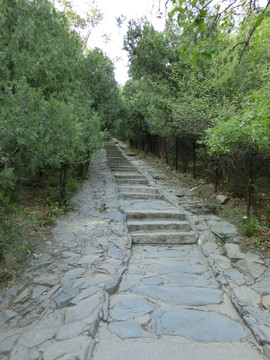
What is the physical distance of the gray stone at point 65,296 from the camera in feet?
9.02

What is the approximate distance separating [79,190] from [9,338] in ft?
18.3

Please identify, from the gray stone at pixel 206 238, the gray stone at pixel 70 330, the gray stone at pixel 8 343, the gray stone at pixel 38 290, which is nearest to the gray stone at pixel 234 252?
the gray stone at pixel 206 238

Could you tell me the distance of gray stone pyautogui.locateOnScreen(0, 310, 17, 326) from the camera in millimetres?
2543

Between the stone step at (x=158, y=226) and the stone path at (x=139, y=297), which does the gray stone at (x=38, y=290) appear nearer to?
the stone path at (x=139, y=297)

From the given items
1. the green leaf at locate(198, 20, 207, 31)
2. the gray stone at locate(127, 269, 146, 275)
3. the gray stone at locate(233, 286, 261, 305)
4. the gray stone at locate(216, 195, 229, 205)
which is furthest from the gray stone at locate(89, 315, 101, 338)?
the gray stone at locate(216, 195, 229, 205)

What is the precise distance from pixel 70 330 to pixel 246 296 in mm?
2064

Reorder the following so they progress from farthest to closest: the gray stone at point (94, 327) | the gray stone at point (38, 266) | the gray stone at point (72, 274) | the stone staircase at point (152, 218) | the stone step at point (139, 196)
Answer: the stone step at point (139, 196)
the stone staircase at point (152, 218)
the gray stone at point (38, 266)
the gray stone at point (72, 274)
the gray stone at point (94, 327)

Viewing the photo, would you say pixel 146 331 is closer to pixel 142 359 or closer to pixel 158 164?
pixel 142 359

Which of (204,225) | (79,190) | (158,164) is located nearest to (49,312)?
(204,225)

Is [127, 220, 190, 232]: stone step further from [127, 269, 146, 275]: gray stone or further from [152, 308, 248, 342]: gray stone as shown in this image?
[152, 308, 248, 342]: gray stone

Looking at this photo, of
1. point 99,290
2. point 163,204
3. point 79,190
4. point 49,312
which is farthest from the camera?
point 79,190

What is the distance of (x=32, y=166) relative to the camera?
3.17 metres

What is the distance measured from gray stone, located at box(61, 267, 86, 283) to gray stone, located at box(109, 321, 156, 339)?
104cm

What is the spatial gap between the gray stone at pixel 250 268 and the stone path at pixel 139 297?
1cm
